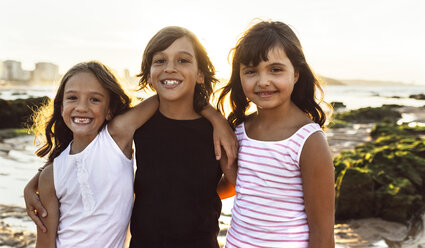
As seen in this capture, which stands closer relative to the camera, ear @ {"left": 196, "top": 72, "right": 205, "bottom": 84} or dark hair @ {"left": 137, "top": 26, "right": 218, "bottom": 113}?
dark hair @ {"left": 137, "top": 26, "right": 218, "bottom": 113}

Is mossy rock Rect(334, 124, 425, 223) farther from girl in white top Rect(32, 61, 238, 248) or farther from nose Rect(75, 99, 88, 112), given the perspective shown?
nose Rect(75, 99, 88, 112)

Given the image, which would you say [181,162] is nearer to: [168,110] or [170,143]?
[170,143]

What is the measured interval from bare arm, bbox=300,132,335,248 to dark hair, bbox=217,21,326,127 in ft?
1.54

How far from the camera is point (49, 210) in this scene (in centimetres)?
236

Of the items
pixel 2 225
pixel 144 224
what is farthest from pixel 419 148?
pixel 2 225

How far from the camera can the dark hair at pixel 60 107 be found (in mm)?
2537

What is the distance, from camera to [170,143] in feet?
8.03

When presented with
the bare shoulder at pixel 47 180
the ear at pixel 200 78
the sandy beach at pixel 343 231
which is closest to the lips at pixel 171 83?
the ear at pixel 200 78

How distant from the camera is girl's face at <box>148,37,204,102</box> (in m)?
2.47

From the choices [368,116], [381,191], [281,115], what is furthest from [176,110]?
[368,116]

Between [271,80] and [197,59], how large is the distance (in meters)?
0.68

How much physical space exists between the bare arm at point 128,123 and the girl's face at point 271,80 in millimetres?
711

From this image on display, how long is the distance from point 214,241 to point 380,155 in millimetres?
4546

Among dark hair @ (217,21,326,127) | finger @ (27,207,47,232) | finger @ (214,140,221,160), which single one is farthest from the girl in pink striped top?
finger @ (27,207,47,232)
